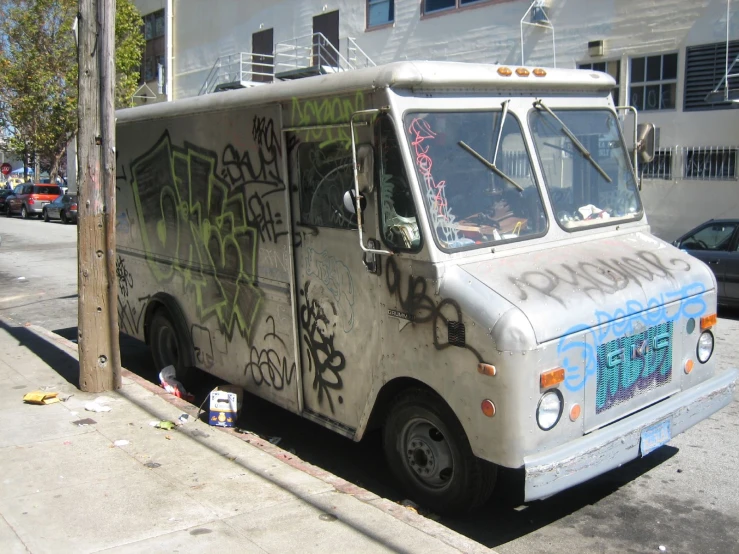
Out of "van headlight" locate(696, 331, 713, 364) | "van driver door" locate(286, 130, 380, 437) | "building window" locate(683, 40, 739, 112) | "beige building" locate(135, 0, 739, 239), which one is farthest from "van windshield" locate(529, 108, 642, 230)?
"building window" locate(683, 40, 739, 112)

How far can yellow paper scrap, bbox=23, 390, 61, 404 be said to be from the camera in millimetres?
6547

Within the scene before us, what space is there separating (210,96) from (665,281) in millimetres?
3819

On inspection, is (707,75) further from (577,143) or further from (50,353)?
(50,353)

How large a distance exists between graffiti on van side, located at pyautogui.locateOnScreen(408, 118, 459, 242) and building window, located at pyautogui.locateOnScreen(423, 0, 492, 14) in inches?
671

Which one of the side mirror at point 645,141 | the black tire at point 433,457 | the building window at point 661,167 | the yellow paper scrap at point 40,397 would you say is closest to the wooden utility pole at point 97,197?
the yellow paper scrap at point 40,397

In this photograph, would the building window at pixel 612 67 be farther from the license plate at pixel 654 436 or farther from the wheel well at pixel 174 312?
the license plate at pixel 654 436

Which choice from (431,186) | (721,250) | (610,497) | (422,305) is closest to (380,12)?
(721,250)

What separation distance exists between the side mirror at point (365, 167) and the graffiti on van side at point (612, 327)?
1.46 metres

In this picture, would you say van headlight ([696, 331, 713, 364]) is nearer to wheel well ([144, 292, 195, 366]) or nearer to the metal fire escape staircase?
wheel well ([144, 292, 195, 366])

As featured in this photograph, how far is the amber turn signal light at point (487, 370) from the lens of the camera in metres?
4.12

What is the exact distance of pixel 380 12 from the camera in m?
23.2

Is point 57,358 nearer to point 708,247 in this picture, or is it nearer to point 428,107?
point 428,107

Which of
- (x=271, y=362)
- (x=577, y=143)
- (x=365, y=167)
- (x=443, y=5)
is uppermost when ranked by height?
(x=443, y=5)

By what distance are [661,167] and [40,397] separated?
48.8 ft
